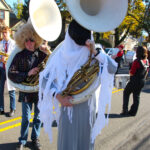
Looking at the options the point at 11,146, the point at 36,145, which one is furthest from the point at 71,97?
the point at 11,146

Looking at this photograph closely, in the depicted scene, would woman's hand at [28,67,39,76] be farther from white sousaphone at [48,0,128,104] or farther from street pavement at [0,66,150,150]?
street pavement at [0,66,150,150]

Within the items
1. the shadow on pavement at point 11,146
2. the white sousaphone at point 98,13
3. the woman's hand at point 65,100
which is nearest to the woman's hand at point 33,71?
the woman's hand at point 65,100

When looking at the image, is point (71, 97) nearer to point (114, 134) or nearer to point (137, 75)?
point (114, 134)

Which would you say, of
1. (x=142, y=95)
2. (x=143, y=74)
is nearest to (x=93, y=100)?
(x=143, y=74)

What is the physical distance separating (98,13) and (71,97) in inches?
34.5

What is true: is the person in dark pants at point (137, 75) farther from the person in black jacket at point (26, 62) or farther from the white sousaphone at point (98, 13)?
the white sousaphone at point (98, 13)

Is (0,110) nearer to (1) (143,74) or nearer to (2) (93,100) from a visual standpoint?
(2) (93,100)

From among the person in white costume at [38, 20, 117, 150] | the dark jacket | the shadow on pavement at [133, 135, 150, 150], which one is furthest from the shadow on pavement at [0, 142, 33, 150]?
the shadow on pavement at [133, 135, 150, 150]

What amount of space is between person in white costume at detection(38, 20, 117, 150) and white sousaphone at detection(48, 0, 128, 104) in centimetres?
17

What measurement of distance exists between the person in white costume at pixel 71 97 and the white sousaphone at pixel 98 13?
0.56 feet

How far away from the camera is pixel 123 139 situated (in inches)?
143

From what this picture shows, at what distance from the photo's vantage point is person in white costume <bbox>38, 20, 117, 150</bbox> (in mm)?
1999

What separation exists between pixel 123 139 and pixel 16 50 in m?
2.39

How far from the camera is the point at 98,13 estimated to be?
77.0 inches
